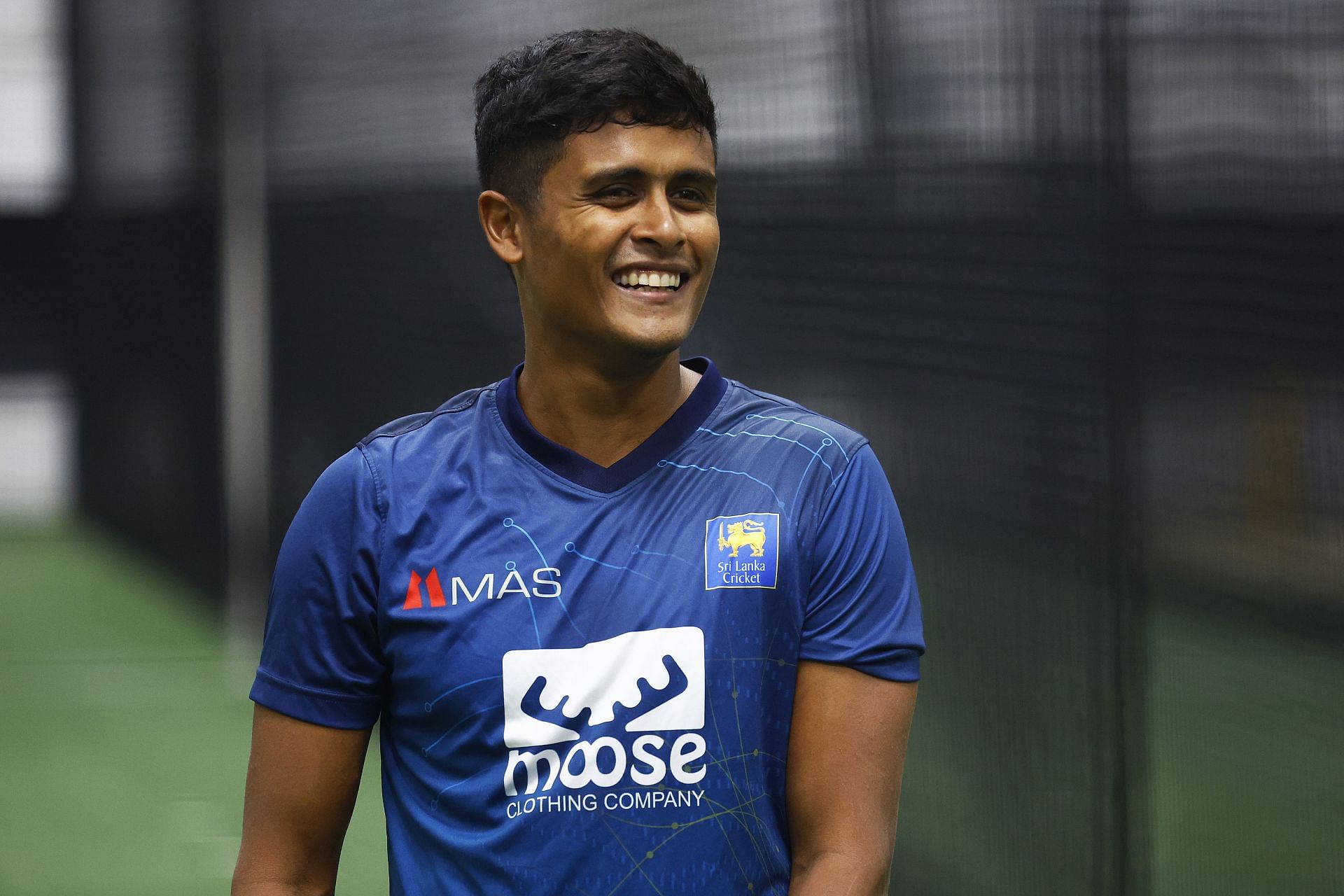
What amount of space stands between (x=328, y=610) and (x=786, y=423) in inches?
18.8

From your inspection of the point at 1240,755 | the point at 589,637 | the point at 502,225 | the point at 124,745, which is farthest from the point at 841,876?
the point at 124,745

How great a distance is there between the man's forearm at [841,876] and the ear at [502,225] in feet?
2.20

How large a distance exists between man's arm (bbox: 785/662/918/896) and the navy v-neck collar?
0.83ft

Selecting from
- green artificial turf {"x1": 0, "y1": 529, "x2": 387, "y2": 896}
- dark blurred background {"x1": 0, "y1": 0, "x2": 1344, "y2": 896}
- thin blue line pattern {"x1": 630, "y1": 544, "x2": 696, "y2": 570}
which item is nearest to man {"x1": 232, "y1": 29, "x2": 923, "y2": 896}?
thin blue line pattern {"x1": 630, "y1": 544, "x2": 696, "y2": 570}

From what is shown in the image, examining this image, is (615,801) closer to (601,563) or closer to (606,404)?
(601,563)

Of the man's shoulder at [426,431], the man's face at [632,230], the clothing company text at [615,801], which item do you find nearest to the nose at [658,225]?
the man's face at [632,230]

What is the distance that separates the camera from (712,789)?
1.38 meters

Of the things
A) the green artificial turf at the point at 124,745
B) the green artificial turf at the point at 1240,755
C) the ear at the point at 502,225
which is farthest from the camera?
the green artificial turf at the point at 124,745

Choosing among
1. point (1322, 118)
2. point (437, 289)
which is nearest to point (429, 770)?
point (1322, 118)

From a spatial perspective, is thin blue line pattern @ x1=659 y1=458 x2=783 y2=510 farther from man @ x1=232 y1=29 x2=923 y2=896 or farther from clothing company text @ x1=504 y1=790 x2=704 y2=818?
clothing company text @ x1=504 y1=790 x2=704 y2=818

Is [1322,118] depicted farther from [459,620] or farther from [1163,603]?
[459,620]

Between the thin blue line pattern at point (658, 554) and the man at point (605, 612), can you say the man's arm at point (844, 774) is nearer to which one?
the man at point (605, 612)

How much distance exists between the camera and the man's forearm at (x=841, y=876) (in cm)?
136

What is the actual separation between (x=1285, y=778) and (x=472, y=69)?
9.62 ft
